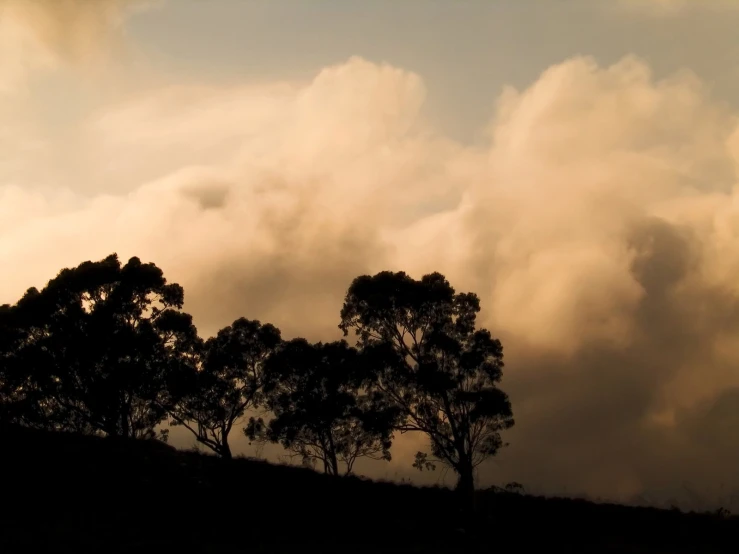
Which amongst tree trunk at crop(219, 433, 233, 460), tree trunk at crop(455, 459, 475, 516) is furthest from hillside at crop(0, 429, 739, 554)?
tree trunk at crop(219, 433, 233, 460)

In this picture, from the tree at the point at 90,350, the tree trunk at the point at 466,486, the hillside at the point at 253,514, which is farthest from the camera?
the tree at the point at 90,350

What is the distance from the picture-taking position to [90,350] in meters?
44.1

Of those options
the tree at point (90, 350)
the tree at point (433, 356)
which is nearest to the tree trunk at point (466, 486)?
the tree at point (433, 356)

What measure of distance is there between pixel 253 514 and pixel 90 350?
25441mm

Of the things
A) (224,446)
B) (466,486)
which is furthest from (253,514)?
(224,446)

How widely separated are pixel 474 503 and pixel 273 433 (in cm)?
2347

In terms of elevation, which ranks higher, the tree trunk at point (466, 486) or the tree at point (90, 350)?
the tree at point (90, 350)

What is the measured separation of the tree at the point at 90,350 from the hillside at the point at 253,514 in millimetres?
14982

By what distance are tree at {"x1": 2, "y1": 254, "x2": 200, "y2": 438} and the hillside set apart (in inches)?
590

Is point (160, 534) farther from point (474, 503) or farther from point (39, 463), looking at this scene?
point (474, 503)

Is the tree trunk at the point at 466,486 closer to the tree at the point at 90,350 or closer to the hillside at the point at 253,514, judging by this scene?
the hillside at the point at 253,514

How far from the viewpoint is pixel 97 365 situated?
44.8 m

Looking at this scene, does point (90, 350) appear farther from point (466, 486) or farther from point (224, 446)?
point (466, 486)

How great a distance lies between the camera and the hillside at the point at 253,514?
20281mm
